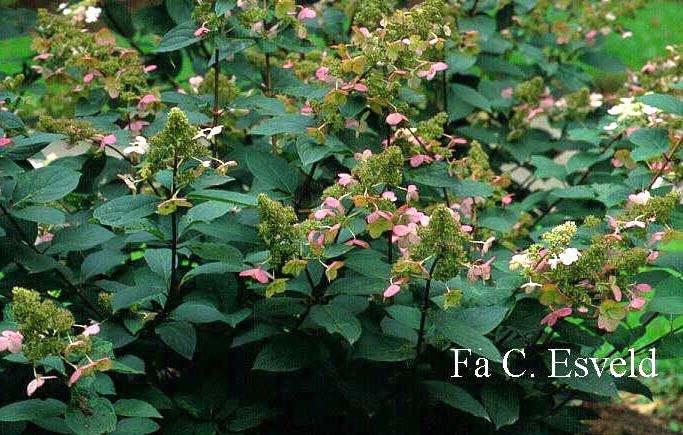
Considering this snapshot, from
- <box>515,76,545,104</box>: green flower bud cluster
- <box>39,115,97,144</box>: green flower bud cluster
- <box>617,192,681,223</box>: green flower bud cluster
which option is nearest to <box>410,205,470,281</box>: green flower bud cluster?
<box>617,192,681,223</box>: green flower bud cluster

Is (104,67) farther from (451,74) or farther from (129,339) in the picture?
(451,74)

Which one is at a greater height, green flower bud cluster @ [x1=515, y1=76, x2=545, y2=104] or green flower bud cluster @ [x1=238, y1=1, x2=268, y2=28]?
green flower bud cluster @ [x1=238, y1=1, x2=268, y2=28]

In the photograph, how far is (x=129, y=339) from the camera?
1868mm

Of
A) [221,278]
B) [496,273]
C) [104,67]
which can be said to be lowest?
[496,273]

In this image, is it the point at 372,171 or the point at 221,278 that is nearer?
the point at 372,171

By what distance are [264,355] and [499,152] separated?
5.56 ft

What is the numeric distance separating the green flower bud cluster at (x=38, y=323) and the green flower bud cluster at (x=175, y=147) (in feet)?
1.07

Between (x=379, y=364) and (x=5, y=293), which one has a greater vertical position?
(x=5, y=293)

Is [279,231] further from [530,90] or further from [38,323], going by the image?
[530,90]

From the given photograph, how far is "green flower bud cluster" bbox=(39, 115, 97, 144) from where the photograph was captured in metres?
2.09

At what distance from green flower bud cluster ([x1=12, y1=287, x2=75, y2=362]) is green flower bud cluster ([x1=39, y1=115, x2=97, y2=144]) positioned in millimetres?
647

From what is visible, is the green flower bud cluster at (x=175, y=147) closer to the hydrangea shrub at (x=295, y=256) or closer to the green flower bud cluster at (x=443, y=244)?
the hydrangea shrub at (x=295, y=256)

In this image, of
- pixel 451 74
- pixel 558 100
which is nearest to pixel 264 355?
pixel 451 74

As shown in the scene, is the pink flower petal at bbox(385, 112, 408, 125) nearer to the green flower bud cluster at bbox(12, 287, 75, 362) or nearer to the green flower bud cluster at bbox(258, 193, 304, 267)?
the green flower bud cluster at bbox(258, 193, 304, 267)
